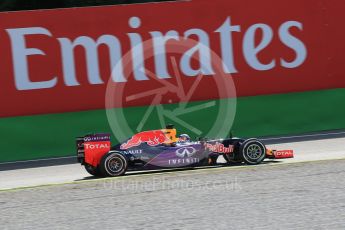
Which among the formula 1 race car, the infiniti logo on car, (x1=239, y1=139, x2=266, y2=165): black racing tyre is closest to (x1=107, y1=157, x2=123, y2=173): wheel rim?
the formula 1 race car

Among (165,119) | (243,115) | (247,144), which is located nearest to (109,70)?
Answer: (165,119)

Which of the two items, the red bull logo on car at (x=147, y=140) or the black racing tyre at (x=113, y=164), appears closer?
the black racing tyre at (x=113, y=164)

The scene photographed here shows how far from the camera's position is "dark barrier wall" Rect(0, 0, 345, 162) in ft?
45.0

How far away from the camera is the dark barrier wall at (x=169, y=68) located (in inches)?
539

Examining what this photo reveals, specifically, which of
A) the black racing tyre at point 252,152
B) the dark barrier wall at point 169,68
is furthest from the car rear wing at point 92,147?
the dark barrier wall at point 169,68

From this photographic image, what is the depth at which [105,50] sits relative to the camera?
1405cm

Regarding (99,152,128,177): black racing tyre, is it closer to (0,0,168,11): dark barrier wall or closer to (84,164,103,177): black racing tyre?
(84,164,103,177): black racing tyre

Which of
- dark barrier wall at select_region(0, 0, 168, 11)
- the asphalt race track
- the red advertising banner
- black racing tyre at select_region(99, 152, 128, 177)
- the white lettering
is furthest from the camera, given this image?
dark barrier wall at select_region(0, 0, 168, 11)

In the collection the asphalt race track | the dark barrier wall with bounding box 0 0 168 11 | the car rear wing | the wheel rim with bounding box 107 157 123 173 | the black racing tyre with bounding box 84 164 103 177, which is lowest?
the asphalt race track

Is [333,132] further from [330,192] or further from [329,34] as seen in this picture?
[330,192]

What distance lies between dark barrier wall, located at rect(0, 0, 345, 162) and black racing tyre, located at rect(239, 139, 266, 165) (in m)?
3.65

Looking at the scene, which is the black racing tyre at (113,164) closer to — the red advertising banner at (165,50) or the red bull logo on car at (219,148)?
the red bull logo on car at (219,148)

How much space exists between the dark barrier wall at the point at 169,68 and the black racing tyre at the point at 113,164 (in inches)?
140

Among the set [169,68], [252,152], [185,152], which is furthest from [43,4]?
[252,152]
